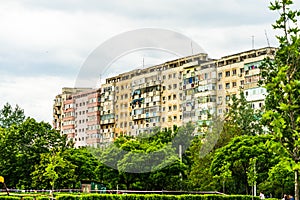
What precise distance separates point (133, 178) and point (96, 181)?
364 inches

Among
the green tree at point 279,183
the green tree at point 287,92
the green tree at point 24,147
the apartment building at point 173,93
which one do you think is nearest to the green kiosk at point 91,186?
the green tree at point 24,147

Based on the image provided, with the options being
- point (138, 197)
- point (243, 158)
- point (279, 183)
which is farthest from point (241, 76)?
point (138, 197)

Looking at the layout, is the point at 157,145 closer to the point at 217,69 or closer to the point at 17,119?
the point at 217,69

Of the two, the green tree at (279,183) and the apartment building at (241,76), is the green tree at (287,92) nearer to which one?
the green tree at (279,183)

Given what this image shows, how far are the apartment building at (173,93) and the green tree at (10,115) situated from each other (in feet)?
33.3

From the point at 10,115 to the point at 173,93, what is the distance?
26.6 metres

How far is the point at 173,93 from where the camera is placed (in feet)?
247

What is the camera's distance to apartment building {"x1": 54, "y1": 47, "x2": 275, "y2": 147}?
6831 centimetres

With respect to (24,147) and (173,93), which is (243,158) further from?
(173,93)

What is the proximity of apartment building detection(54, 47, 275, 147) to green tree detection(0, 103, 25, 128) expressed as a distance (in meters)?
10.2

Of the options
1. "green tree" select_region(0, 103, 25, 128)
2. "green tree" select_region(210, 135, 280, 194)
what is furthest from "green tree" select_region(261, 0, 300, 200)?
"green tree" select_region(0, 103, 25, 128)

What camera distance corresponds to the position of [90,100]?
288 feet

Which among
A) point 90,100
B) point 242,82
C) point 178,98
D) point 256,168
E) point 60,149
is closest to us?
point 256,168

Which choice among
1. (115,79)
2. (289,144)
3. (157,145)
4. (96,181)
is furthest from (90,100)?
(289,144)
